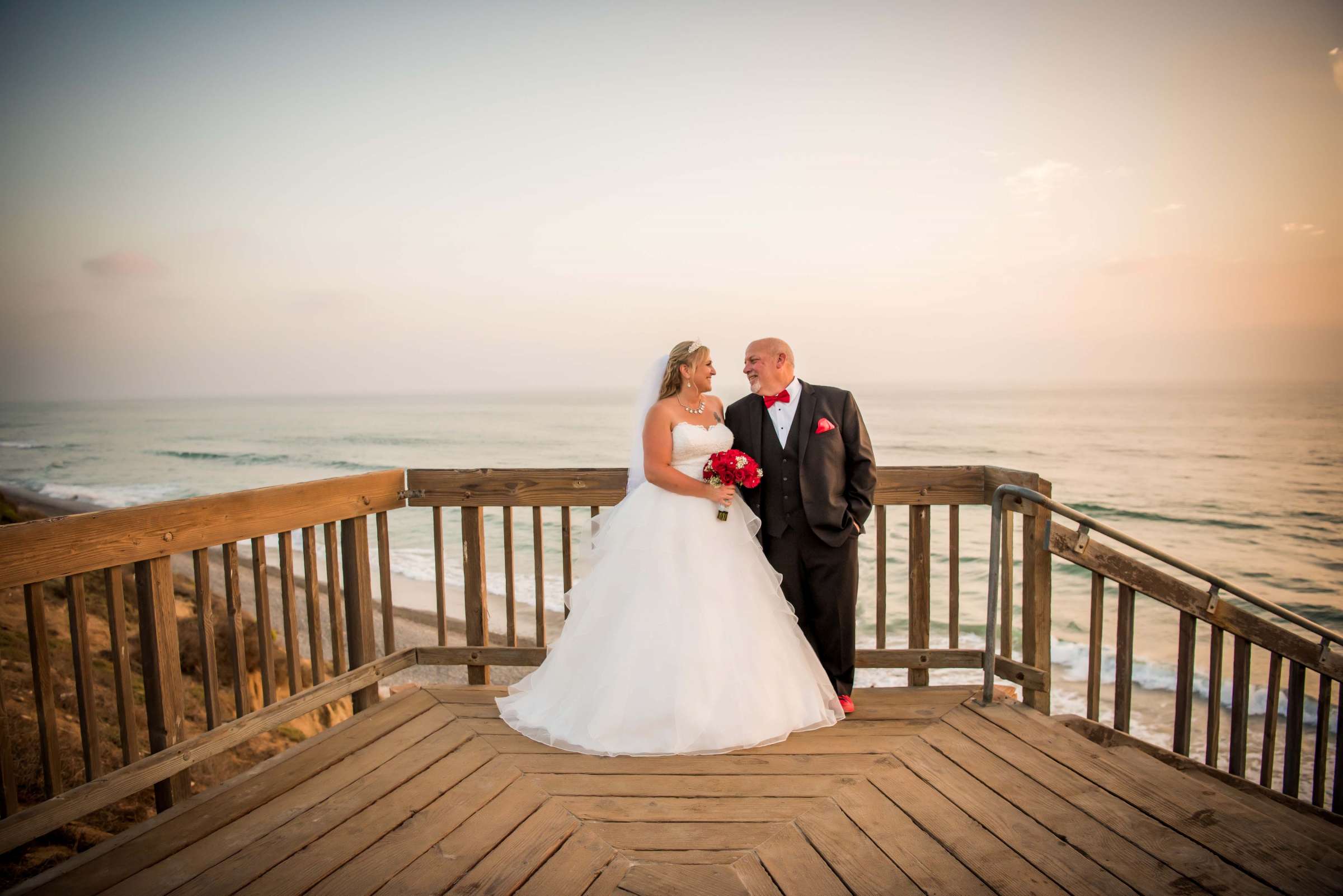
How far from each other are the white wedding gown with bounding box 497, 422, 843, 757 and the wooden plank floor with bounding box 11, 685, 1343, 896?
0.39 ft

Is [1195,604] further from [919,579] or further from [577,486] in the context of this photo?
[577,486]

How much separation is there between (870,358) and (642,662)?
232 feet

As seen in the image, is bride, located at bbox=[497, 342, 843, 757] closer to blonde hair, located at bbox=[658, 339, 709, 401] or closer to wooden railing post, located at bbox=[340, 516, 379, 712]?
blonde hair, located at bbox=[658, 339, 709, 401]

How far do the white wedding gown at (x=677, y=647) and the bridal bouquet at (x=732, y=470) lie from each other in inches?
6.5

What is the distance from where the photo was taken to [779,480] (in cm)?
357

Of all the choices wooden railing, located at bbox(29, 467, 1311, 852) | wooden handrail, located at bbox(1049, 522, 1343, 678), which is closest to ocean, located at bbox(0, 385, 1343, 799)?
wooden railing, located at bbox(29, 467, 1311, 852)

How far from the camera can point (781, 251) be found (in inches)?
1252

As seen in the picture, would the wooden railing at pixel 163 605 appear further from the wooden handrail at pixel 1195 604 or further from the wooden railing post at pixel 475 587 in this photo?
the wooden handrail at pixel 1195 604

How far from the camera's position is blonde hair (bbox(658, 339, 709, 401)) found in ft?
11.7

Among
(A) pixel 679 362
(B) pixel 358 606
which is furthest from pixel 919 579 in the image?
(B) pixel 358 606

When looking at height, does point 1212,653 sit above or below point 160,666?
below

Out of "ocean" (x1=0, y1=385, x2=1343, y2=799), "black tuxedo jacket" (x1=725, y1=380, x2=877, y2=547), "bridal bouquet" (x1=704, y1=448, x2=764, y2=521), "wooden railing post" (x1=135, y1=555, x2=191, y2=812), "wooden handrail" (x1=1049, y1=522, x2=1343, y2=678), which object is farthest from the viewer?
"ocean" (x1=0, y1=385, x2=1343, y2=799)

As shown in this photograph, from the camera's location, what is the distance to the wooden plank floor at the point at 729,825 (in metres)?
2.12

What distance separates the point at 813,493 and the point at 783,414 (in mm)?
441
